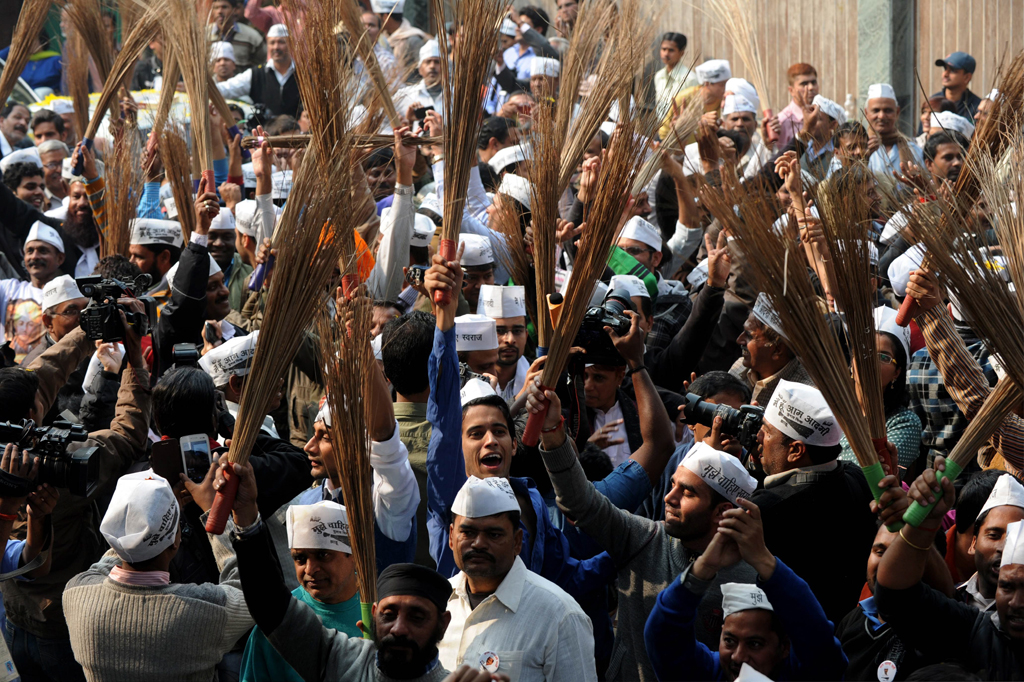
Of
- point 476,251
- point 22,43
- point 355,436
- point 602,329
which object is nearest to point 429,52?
point 22,43

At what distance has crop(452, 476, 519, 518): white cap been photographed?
3324 mm

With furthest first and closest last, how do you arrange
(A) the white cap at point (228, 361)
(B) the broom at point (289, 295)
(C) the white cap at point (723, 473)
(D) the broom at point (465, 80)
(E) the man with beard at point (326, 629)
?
1. (A) the white cap at point (228, 361)
2. (D) the broom at point (465, 80)
3. (C) the white cap at point (723, 473)
4. (B) the broom at point (289, 295)
5. (E) the man with beard at point (326, 629)

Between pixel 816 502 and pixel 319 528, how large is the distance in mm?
1582

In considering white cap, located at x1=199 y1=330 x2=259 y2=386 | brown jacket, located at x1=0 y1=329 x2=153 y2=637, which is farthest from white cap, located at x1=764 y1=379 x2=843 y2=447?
brown jacket, located at x1=0 y1=329 x2=153 y2=637

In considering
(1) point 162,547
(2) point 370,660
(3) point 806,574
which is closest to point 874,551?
(3) point 806,574

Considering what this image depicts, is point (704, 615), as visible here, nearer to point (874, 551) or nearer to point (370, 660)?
point (874, 551)

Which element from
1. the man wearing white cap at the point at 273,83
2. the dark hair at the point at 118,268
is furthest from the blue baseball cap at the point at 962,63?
the dark hair at the point at 118,268

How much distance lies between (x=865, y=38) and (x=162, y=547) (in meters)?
9.39

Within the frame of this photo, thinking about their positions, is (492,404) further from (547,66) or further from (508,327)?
(547,66)

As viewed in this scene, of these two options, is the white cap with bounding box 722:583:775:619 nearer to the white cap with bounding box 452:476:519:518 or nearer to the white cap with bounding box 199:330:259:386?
the white cap with bounding box 452:476:519:518

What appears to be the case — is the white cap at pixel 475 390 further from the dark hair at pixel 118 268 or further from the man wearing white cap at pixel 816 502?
the dark hair at pixel 118 268

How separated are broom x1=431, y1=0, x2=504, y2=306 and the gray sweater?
3.36ft

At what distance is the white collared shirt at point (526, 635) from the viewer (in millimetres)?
3203

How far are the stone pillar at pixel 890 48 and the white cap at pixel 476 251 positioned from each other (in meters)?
6.32
